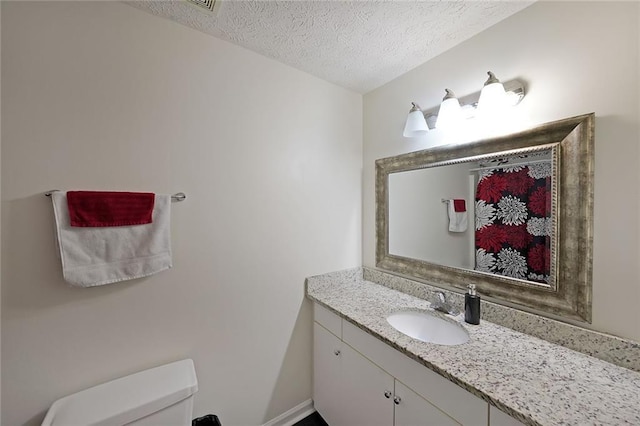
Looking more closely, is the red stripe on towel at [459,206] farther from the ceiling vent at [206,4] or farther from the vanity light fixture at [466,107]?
the ceiling vent at [206,4]

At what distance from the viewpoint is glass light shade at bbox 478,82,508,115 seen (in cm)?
115

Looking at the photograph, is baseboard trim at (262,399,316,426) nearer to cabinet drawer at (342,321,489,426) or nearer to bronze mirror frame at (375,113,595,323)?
cabinet drawer at (342,321,489,426)

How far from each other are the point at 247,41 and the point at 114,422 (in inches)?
73.0

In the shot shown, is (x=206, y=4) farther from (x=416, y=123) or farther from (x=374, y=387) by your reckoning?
(x=374, y=387)

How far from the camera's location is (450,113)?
1357 millimetres

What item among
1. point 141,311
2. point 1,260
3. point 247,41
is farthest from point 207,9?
point 141,311

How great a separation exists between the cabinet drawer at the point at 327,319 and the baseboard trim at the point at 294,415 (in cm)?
60

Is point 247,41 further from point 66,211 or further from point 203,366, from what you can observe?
point 203,366

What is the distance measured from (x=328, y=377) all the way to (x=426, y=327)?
69 cm

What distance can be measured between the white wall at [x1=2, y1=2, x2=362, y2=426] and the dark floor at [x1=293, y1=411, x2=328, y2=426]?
122 millimetres

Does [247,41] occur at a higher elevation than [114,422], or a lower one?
higher

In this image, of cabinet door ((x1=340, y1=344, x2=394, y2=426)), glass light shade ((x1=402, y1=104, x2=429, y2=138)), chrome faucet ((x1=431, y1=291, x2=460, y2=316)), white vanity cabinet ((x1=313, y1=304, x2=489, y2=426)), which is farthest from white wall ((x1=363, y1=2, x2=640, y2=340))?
cabinet door ((x1=340, y1=344, x2=394, y2=426))

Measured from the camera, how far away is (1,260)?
3.07 feet

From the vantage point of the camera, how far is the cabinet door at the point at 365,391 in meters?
1.16
